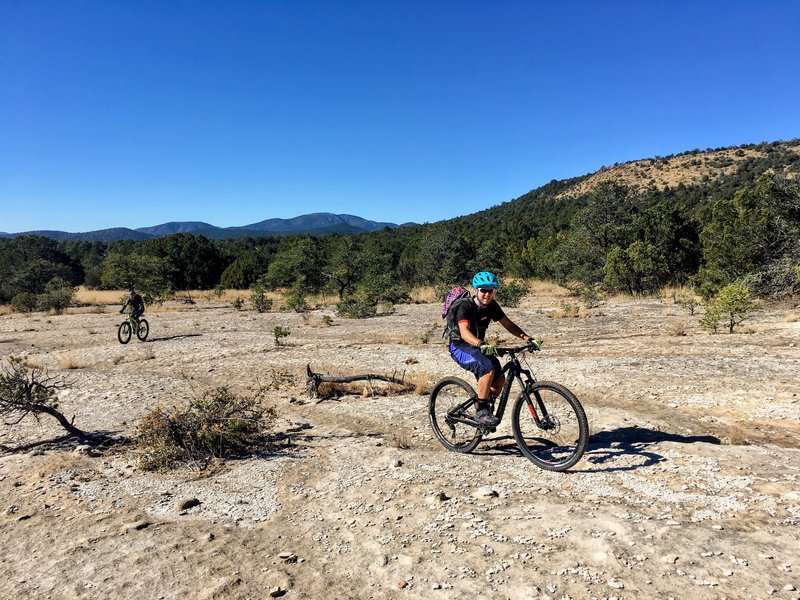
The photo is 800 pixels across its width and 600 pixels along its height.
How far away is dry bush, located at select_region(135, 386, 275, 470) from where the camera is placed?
5.89 metres

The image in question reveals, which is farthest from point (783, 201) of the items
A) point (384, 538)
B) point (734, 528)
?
point (384, 538)

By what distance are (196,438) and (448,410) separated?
3.40 m

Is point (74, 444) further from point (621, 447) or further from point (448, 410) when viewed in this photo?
point (621, 447)

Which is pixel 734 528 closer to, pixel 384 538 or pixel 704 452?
pixel 704 452

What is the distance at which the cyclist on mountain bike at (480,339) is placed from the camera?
5367 mm

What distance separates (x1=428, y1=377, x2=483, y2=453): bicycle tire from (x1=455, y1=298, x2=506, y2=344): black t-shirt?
0.78 metres

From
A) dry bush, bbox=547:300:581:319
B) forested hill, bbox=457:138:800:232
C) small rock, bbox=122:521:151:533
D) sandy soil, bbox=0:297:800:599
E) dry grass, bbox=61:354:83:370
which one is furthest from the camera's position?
forested hill, bbox=457:138:800:232

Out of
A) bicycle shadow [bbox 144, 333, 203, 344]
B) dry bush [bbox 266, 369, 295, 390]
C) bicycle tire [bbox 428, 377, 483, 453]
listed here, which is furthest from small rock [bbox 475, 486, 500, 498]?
bicycle shadow [bbox 144, 333, 203, 344]

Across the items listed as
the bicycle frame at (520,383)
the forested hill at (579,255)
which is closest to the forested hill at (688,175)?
the forested hill at (579,255)

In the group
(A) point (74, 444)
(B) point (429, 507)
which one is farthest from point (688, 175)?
(A) point (74, 444)

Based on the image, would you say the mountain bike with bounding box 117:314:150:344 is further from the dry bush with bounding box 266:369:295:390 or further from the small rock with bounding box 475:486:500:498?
the small rock with bounding box 475:486:500:498

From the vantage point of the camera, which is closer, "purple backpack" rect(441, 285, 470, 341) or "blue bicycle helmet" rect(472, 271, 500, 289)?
"blue bicycle helmet" rect(472, 271, 500, 289)

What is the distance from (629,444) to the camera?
5.61 m

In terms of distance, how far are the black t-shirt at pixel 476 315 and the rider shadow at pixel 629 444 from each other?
185 cm
